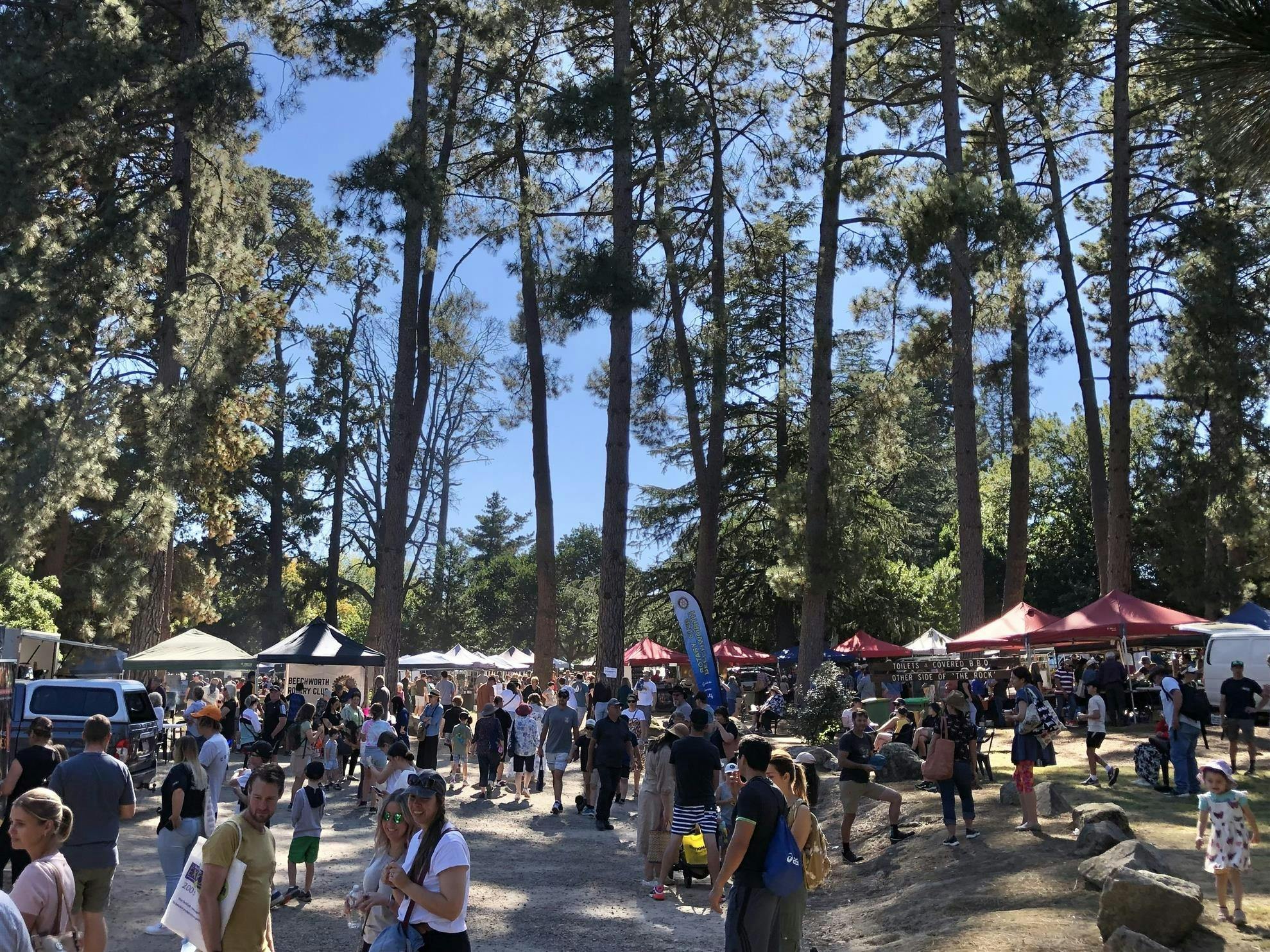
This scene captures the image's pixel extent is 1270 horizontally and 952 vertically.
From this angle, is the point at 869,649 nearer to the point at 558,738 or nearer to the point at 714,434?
the point at 714,434

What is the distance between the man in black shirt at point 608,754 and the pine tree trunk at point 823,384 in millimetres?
7494

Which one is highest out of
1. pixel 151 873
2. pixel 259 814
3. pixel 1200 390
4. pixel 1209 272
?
pixel 1209 272

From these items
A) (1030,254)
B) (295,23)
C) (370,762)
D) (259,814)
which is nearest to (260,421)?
(295,23)

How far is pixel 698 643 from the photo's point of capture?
20734 millimetres

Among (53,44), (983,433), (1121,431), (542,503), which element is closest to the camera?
(53,44)

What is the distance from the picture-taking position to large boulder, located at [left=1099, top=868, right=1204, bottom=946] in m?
7.30

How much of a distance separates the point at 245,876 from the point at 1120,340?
22.3 m

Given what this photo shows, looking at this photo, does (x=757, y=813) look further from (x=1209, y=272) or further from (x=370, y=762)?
(x=1209, y=272)

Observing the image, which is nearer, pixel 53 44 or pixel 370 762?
pixel 370 762

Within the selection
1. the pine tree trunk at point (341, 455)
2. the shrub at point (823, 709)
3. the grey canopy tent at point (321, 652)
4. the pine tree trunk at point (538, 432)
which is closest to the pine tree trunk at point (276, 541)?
the pine tree trunk at point (341, 455)

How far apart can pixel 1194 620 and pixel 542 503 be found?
50.4ft

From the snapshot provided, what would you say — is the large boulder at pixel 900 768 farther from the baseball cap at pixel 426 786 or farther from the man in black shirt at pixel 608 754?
the baseball cap at pixel 426 786

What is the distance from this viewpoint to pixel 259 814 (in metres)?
5.31

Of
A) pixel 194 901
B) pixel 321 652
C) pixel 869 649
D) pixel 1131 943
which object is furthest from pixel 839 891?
pixel 869 649
